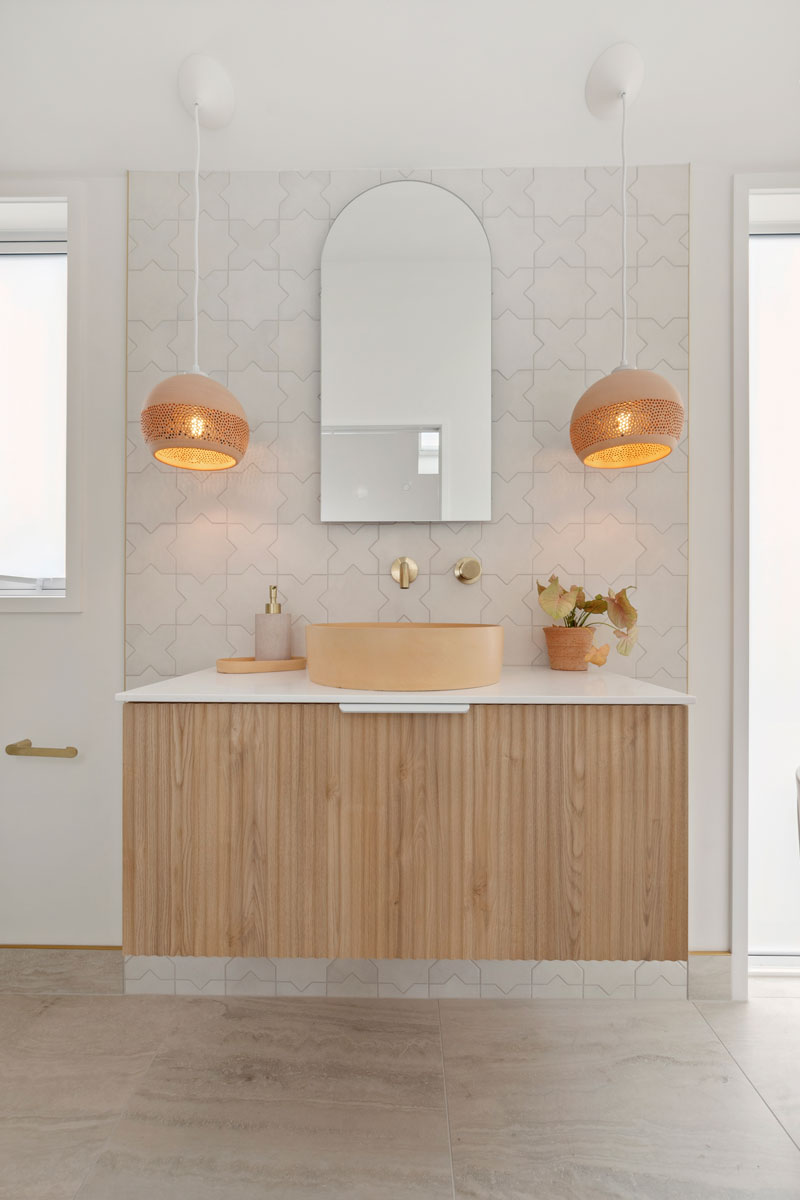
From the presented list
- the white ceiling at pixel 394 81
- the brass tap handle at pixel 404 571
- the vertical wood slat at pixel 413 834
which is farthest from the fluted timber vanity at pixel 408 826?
the white ceiling at pixel 394 81

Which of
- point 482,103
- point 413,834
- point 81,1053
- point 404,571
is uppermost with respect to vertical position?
point 482,103

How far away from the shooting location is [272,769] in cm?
129

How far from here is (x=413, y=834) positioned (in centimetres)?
128

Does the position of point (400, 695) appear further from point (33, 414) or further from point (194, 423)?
point (33, 414)

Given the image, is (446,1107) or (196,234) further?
(196,234)

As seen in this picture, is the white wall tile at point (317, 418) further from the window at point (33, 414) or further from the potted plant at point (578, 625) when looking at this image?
the window at point (33, 414)

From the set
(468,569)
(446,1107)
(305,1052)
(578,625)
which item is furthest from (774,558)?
Answer: (305,1052)

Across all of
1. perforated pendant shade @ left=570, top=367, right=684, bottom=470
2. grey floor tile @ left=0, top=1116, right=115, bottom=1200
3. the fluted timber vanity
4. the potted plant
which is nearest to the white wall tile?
the potted plant

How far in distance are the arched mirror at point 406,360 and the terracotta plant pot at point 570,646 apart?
380 millimetres

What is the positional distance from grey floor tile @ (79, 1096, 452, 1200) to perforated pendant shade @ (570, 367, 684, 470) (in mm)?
1519

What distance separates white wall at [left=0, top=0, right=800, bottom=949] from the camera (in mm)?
1851

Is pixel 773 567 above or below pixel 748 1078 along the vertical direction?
above

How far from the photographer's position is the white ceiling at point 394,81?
1.85m

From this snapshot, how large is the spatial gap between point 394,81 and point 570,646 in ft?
5.35
